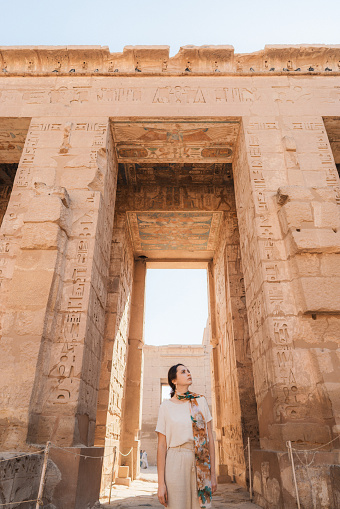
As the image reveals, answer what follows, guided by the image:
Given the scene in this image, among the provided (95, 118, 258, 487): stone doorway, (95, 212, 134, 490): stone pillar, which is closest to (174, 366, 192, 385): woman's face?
(95, 212, 134, 490): stone pillar

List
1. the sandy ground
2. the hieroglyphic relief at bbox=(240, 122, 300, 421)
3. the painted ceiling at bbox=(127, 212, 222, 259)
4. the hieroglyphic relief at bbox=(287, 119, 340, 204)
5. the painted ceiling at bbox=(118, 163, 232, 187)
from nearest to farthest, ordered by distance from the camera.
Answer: the hieroglyphic relief at bbox=(240, 122, 300, 421), the sandy ground, the hieroglyphic relief at bbox=(287, 119, 340, 204), the painted ceiling at bbox=(118, 163, 232, 187), the painted ceiling at bbox=(127, 212, 222, 259)

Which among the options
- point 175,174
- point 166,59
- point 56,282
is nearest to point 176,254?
point 175,174

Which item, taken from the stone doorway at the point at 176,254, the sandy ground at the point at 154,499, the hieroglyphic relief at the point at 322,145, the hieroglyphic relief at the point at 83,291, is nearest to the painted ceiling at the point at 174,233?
the stone doorway at the point at 176,254

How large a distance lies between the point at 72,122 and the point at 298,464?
4.99m

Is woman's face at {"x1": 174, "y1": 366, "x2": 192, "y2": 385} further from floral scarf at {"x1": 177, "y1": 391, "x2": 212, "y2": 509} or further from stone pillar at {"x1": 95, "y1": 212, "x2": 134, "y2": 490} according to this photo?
stone pillar at {"x1": 95, "y1": 212, "x2": 134, "y2": 490}

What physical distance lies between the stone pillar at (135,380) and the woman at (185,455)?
576 cm

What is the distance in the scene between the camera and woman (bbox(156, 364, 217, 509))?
188 cm

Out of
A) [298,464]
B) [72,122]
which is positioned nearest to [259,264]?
[298,464]

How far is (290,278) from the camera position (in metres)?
3.89

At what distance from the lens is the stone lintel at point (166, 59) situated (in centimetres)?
566

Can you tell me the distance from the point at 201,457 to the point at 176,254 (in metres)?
7.42

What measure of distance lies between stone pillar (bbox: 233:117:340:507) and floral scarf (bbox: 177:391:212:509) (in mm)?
1409

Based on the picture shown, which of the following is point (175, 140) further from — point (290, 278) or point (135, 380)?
point (135, 380)

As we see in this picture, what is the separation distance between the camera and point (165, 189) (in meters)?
7.54
